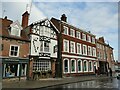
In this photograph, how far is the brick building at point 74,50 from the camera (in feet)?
90.7

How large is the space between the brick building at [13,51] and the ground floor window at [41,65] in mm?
1797

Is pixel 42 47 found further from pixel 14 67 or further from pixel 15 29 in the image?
pixel 14 67

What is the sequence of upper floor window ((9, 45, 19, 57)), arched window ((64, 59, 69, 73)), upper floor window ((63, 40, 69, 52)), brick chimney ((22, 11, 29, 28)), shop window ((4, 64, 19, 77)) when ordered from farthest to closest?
upper floor window ((63, 40, 69, 52)) → arched window ((64, 59, 69, 73)) → brick chimney ((22, 11, 29, 28)) → upper floor window ((9, 45, 19, 57)) → shop window ((4, 64, 19, 77))

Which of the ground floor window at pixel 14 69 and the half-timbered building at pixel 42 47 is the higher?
the half-timbered building at pixel 42 47

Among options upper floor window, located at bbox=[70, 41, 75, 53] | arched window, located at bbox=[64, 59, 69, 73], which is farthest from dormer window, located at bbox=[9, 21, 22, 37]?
upper floor window, located at bbox=[70, 41, 75, 53]

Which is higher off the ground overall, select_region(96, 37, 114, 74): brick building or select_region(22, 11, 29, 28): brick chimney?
select_region(22, 11, 29, 28): brick chimney

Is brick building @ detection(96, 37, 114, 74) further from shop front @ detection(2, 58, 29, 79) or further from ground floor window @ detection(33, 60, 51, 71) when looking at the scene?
shop front @ detection(2, 58, 29, 79)

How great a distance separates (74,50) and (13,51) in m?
13.7

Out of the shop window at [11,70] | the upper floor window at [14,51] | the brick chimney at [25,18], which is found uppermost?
the brick chimney at [25,18]

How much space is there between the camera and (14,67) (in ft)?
67.8

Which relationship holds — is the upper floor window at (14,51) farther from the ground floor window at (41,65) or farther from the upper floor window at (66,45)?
the upper floor window at (66,45)

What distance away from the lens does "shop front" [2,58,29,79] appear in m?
19.3

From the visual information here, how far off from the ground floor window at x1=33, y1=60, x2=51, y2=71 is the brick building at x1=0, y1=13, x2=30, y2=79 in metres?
1.80

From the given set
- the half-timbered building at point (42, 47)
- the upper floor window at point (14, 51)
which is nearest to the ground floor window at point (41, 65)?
the half-timbered building at point (42, 47)
